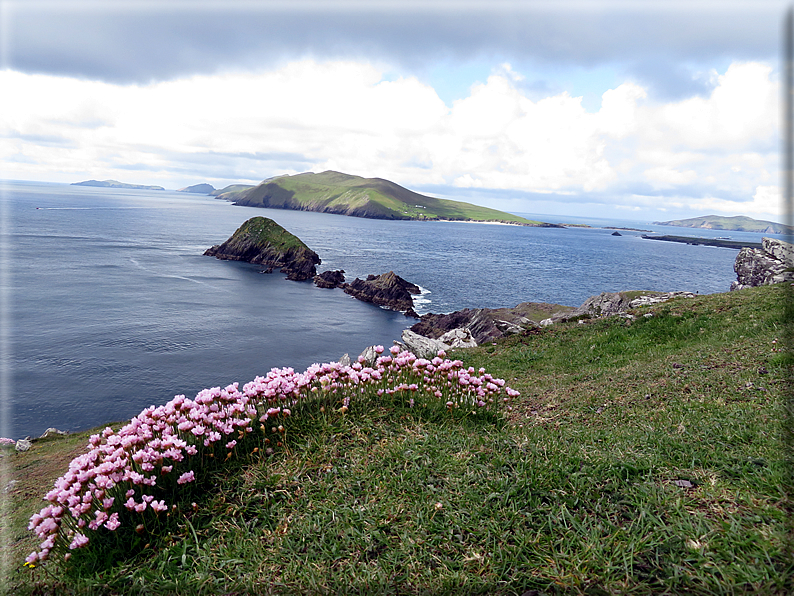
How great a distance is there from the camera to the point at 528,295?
241 ft

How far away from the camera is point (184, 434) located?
519 cm

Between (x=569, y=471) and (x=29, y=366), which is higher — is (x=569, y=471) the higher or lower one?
the higher one

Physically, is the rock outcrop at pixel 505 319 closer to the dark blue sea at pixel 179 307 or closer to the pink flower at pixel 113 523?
the dark blue sea at pixel 179 307

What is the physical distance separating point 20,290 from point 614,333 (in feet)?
242

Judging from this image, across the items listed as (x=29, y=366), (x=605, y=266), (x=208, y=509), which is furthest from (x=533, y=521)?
(x=605, y=266)

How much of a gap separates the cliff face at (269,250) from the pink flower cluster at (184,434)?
8252cm

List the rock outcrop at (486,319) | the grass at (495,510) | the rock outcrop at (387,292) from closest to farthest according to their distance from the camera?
the grass at (495,510) → the rock outcrop at (486,319) → the rock outcrop at (387,292)

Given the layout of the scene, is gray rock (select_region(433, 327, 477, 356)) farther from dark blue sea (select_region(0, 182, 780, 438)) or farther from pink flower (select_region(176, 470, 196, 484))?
dark blue sea (select_region(0, 182, 780, 438))

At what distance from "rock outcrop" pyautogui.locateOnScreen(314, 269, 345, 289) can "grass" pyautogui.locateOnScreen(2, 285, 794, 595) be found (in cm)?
7066

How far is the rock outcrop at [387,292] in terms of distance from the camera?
64.2m

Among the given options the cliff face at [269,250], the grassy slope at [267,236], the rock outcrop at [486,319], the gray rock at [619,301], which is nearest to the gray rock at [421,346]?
the rock outcrop at [486,319]

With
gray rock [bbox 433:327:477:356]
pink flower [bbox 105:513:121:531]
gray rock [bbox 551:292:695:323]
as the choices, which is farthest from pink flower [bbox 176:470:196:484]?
gray rock [bbox 551:292:695:323]

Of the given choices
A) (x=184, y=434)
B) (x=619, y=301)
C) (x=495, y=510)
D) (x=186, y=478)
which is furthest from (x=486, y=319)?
(x=186, y=478)

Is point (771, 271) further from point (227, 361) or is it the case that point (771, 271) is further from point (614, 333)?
point (227, 361)
